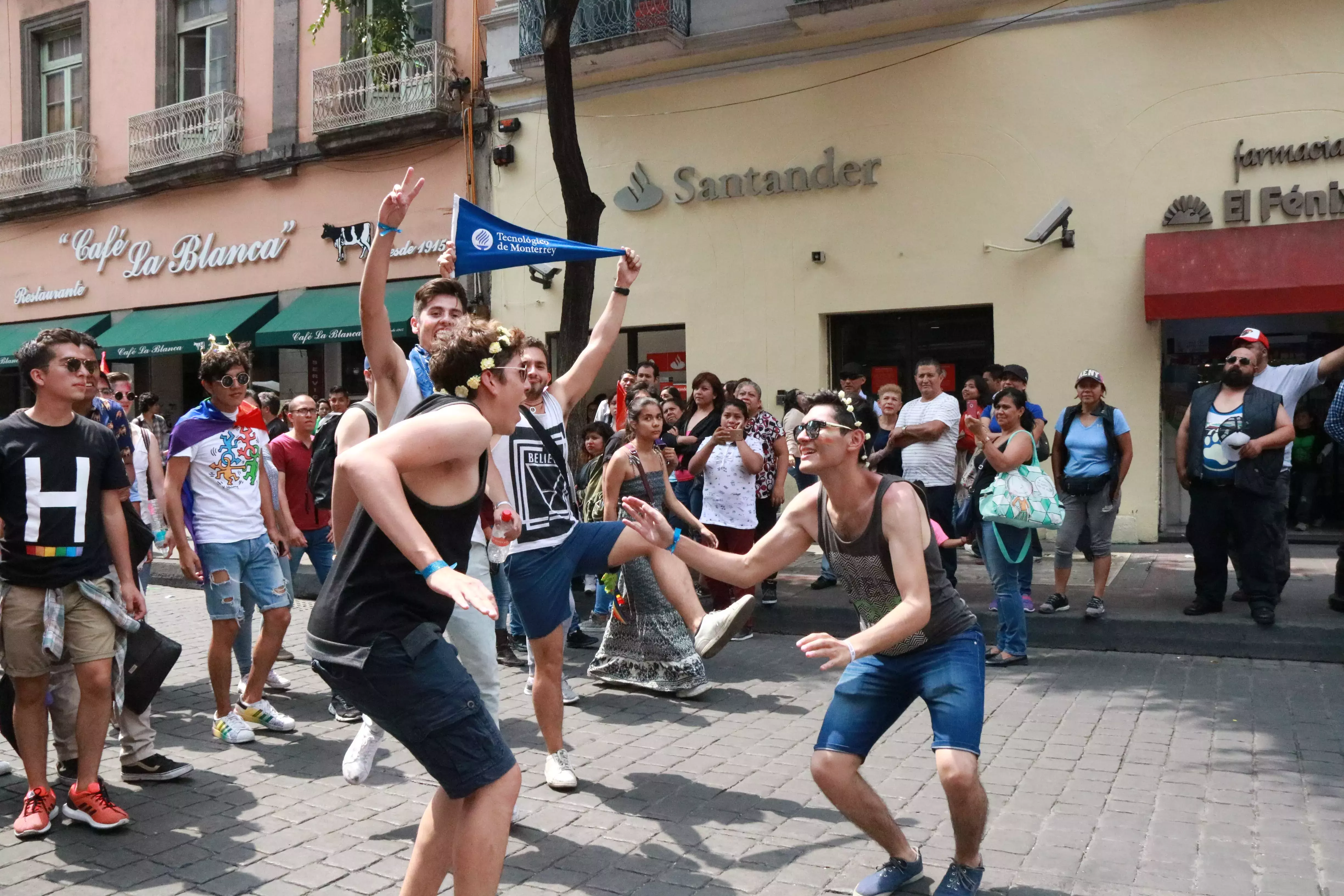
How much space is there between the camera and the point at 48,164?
67.1ft

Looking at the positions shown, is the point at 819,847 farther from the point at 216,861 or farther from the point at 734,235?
the point at 734,235

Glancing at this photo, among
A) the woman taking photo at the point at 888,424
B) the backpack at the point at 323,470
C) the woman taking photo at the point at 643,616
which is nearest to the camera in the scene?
the backpack at the point at 323,470

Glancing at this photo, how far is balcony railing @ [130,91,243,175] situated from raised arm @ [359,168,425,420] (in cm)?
1556

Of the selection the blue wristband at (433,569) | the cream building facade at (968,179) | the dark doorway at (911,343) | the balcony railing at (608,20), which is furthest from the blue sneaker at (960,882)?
the balcony railing at (608,20)

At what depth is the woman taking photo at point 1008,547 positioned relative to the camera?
7199 millimetres

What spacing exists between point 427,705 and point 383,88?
14.7 m

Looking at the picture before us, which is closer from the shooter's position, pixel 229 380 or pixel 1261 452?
pixel 229 380

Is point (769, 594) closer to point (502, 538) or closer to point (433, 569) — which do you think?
point (502, 538)

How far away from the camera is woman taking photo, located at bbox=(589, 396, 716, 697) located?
6684 mm

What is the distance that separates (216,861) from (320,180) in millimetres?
14715

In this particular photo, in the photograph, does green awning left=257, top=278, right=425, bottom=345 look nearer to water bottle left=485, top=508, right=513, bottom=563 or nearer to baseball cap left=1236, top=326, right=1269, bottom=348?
baseball cap left=1236, top=326, right=1269, bottom=348

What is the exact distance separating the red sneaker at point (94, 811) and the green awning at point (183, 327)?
13412 mm

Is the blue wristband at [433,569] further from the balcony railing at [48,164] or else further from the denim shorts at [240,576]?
the balcony railing at [48,164]

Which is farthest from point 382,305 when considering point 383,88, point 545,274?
point 383,88
